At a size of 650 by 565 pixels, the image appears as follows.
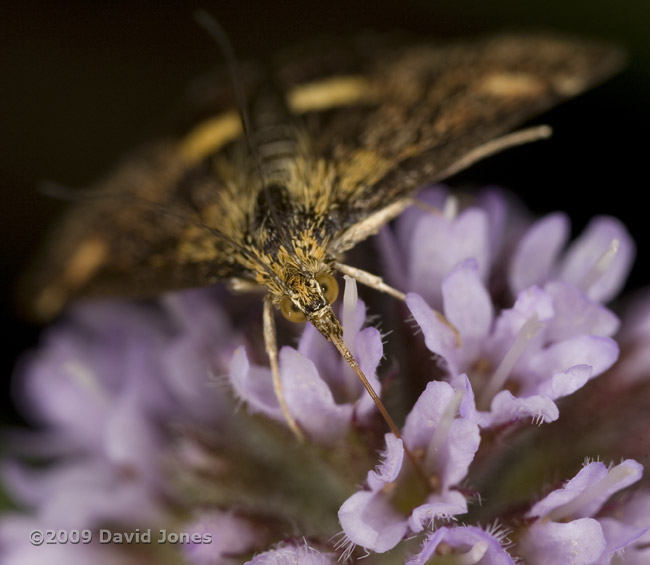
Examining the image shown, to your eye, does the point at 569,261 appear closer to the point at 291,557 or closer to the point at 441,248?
the point at 441,248

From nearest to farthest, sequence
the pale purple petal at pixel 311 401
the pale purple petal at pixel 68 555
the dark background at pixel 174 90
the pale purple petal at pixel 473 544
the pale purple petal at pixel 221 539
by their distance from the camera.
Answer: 1. the pale purple petal at pixel 473 544
2. the pale purple petal at pixel 311 401
3. the pale purple petal at pixel 221 539
4. the pale purple petal at pixel 68 555
5. the dark background at pixel 174 90

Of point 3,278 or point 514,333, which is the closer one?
point 514,333

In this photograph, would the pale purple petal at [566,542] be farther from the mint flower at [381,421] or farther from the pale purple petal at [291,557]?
the pale purple petal at [291,557]

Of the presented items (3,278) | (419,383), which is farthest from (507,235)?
(3,278)

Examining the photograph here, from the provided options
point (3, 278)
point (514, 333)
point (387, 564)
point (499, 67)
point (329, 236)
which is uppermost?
point (3, 278)

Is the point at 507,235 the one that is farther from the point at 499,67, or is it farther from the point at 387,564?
the point at 387,564

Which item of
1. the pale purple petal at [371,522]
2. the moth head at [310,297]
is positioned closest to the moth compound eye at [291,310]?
the moth head at [310,297]
